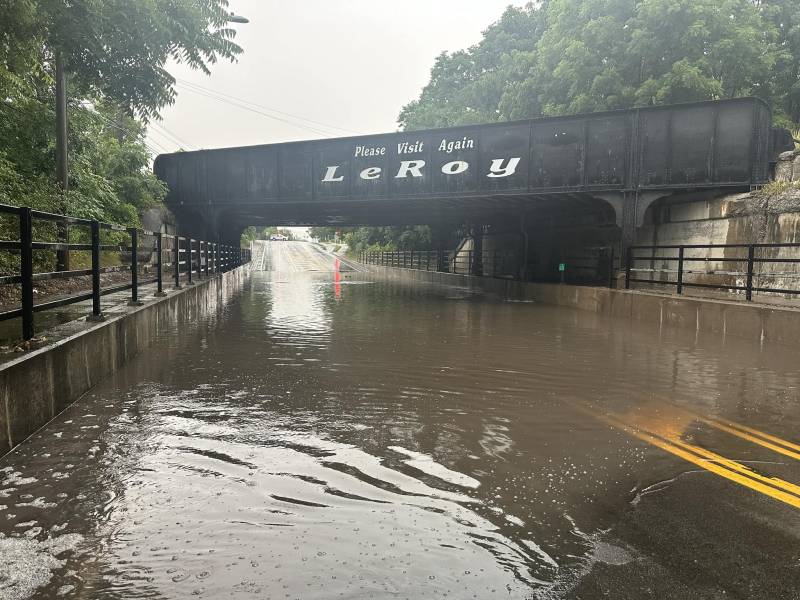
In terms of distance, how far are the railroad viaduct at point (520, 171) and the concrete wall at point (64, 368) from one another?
15.7 meters

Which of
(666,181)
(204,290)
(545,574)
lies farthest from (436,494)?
(666,181)

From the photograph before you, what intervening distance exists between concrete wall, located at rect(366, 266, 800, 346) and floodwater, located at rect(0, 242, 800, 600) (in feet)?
10.9

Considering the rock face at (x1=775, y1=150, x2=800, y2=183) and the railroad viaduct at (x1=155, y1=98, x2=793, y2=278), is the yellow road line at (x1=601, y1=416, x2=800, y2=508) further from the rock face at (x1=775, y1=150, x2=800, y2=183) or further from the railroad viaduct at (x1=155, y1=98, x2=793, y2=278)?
the railroad viaduct at (x1=155, y1=98, x2=793, y2=278)

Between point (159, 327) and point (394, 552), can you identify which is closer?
point (394, 552)

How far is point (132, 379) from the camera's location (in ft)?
24.0

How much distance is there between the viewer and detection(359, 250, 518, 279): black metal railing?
36.9 metres

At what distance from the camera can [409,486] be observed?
4.04 m

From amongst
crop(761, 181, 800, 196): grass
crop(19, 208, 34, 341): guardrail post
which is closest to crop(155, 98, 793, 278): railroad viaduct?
crop(761, 181, 800, 196): grass

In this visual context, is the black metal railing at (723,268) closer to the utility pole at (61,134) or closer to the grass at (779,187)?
the grass at (779,187)

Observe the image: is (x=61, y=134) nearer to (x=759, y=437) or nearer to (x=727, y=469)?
(x=759, y=437)

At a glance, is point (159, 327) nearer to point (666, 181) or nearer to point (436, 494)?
point (436, 494)

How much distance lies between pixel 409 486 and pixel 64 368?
372 centimetres

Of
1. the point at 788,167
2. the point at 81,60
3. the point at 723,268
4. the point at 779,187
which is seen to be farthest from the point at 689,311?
the point at 81,60

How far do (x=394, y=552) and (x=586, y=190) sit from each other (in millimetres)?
20159
